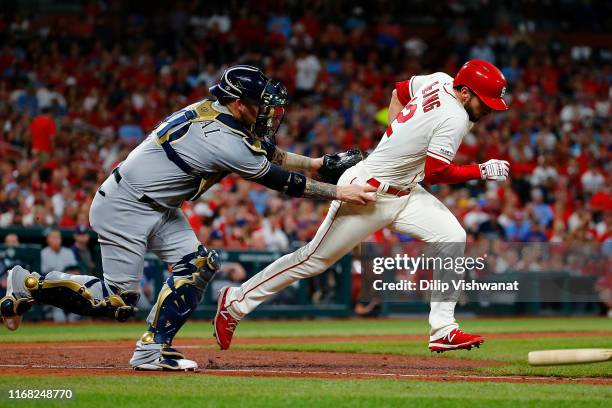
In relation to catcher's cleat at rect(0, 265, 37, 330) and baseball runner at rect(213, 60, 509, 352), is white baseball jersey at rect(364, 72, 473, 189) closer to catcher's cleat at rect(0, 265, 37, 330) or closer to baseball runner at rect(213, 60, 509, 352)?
baseball runner at rect(213, 60, 509, 352)

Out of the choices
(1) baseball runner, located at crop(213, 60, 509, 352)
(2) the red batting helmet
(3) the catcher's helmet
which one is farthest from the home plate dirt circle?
(2) the red batting helmet

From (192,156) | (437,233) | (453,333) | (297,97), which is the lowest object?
(453,333)

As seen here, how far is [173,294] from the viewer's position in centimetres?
716

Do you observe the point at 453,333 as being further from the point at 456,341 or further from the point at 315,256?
the point at 315,256

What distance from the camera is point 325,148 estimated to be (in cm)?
1852

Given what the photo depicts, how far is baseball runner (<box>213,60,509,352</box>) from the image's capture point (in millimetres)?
7746

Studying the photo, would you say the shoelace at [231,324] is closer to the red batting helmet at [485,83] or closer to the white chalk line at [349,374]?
the white chalk line at [349,374]

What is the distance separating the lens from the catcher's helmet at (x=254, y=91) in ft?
23.1

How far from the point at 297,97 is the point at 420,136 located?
1358 cm

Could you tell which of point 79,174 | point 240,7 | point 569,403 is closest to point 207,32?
point 240,7

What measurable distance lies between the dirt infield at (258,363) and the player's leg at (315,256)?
1.35 feet

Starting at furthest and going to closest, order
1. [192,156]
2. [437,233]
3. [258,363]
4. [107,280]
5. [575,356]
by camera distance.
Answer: [258,363], [437,233], [107,280], [192,156], [575,356]

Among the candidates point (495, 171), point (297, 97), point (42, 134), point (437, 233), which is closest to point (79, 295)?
point (437, 233)

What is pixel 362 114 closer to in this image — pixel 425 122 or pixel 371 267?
pixel 371 267
